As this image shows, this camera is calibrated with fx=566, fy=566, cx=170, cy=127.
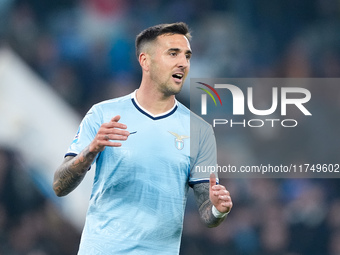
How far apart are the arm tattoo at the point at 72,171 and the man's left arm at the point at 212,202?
68cm

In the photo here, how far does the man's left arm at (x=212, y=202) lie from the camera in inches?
120

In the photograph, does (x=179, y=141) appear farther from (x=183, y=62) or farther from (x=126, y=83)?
(x=126, y=83)

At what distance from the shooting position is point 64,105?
22.0 feet

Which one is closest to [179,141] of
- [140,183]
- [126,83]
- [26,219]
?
[140,183]

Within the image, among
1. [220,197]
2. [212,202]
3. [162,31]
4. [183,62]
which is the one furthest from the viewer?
[162,31]

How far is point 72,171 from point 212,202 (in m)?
0.80

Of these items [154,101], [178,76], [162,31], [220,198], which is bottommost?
[220,198]

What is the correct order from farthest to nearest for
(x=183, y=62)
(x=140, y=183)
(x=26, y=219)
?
(x=26, y=219) → (x=183, y=62) → (x=140, y=183)

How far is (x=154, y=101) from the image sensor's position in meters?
3.58

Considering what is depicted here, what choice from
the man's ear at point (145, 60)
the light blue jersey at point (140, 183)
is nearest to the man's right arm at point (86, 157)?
the light blue jersey at point (140, 183)

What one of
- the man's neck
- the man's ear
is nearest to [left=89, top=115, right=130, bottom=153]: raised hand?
the man's neck

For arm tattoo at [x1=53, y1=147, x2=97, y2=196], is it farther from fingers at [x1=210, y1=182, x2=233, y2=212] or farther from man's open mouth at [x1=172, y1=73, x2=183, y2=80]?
man's open mouth at [x1=172, y1=73, x2=183, y2=80]

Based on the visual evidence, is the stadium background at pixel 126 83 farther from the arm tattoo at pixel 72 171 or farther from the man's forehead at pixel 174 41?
the arm tattoo at pixel 72 171

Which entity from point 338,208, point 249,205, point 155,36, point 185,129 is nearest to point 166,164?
point 185,129
